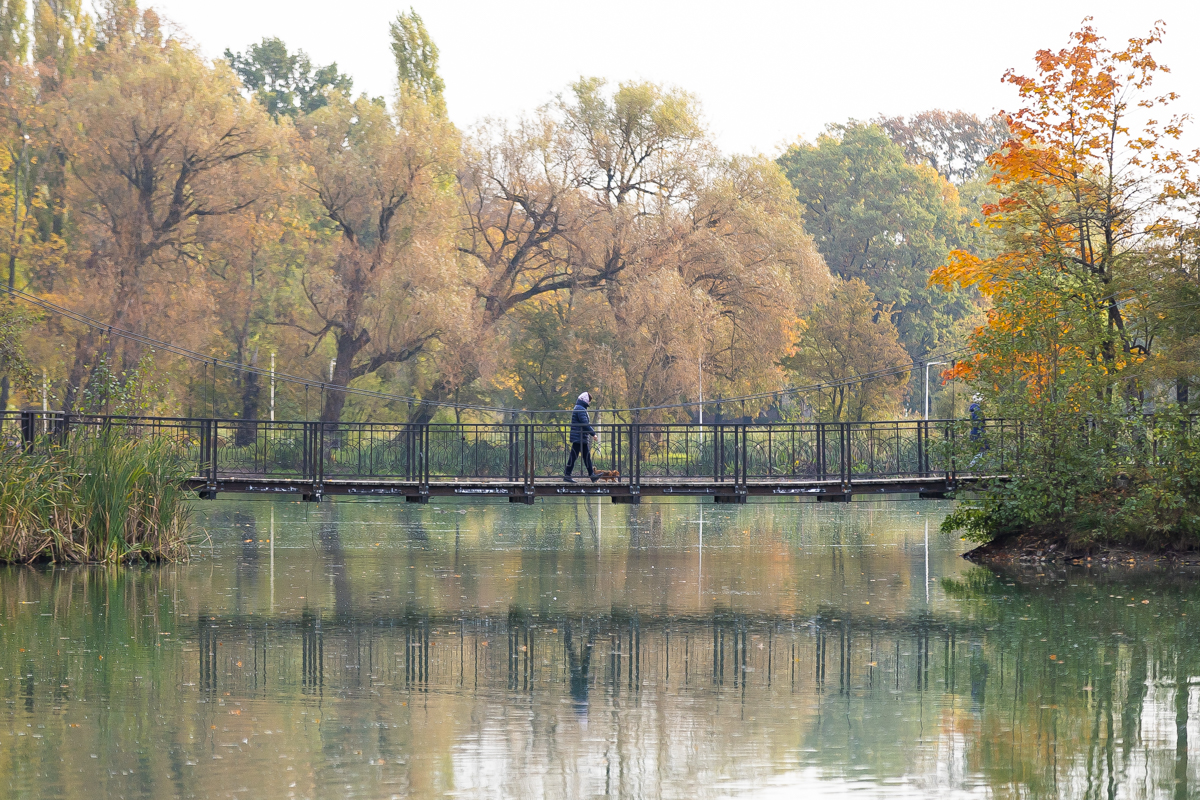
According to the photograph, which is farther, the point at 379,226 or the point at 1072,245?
the point at 379,226

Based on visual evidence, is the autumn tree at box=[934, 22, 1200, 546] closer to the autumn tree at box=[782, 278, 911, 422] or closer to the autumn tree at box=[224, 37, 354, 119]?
the autumn tree at box=[782, 278, 911, 422]

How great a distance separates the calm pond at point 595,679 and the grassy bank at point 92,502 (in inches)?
24.3

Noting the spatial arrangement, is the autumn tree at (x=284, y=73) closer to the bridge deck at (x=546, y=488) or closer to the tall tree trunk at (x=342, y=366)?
the tall tree trunk at (x=342, y=366)

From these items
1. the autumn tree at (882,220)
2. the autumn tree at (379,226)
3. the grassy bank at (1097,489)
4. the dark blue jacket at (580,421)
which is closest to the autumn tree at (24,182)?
the autumn tree at (379,226)

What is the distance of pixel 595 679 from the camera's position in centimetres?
1112

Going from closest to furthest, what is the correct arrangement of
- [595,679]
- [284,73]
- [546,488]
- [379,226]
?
[595,679]
[546,488]
[379,226]
[284,73]

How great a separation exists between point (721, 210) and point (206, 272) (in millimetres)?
14044

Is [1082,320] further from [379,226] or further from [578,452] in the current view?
[379,226]

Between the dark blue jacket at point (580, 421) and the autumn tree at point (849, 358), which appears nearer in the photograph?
the dark blue jacket at point (580, 421)

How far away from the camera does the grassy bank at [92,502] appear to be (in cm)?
1859

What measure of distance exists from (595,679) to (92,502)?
1032cm

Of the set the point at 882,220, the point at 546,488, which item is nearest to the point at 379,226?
the point at 546,488

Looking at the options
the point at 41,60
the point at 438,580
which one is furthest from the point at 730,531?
the point at 41,60

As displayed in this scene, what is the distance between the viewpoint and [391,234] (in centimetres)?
3912
